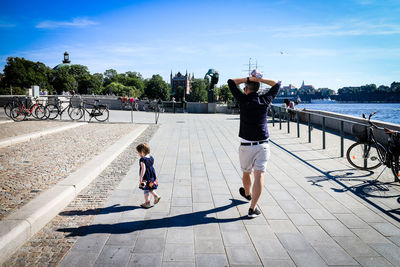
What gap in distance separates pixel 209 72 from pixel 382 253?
28.1 m

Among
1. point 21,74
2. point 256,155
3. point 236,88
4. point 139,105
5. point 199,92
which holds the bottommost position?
point 256,155

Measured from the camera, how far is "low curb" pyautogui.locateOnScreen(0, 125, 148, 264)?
278 centimetres

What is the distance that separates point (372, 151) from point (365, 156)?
0.16 m

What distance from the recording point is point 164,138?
10.3m

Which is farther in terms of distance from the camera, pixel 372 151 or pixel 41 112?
pixel 41 112

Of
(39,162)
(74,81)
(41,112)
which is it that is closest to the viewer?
(39,162)

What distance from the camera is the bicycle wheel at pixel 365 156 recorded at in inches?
221

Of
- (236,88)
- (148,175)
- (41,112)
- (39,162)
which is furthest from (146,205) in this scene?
(41,112)

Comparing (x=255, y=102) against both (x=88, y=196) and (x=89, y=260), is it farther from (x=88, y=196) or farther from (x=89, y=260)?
(x=88, y=196)

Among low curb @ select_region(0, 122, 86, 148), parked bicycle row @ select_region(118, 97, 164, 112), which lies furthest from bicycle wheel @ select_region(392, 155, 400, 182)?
parked bicycle row @ select_region(118, 97, 164, 112)

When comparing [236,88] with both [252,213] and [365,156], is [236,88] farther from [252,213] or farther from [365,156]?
[365,156]

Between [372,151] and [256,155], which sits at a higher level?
[256,155]

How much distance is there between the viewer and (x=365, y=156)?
574 centimetres

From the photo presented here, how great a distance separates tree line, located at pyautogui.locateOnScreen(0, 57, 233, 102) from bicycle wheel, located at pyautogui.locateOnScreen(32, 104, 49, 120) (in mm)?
42962
